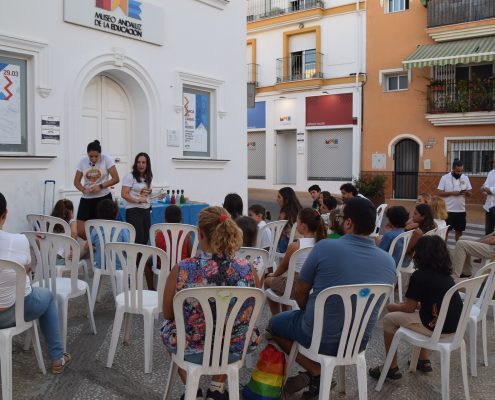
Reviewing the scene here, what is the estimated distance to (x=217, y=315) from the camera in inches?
102

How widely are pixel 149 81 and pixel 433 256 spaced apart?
6649 mm

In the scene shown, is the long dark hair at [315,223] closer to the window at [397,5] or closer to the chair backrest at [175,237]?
the chair backrest at [175,237]

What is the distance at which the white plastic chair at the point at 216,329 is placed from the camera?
253 centimetres

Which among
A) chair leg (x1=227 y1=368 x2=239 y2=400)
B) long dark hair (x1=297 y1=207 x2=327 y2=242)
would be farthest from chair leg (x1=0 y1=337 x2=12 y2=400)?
long dark hair (x1=297 y1=207 x2=327 y2=242)

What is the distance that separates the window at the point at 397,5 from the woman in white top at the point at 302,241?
17667mm

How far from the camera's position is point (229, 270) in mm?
2764

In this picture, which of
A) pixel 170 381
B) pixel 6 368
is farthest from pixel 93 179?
pixel 170 381

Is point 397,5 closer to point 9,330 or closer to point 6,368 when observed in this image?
point 9,330

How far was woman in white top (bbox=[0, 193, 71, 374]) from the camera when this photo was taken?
309 cm

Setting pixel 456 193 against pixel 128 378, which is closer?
pixel 128 378

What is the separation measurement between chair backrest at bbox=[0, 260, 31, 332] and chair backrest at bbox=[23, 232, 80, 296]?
625 millimetres

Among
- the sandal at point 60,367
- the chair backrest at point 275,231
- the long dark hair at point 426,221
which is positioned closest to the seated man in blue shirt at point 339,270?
the sandal at point 60,367

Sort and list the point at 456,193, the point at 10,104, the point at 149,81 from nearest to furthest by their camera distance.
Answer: the point at 10,104 → the point at 456,193 → the point at 149,81

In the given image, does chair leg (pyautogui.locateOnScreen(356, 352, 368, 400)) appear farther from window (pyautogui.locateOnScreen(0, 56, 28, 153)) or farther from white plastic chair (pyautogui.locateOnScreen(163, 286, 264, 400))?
window (pyautogui.locateOnScreen(0, 56, 28, 153))
